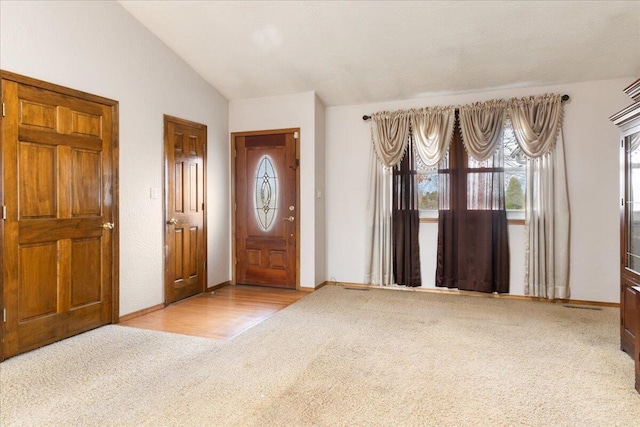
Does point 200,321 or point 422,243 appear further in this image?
point 422,243

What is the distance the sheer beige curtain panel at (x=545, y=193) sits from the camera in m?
4.39

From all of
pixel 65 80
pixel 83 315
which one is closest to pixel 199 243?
pixel 83 315

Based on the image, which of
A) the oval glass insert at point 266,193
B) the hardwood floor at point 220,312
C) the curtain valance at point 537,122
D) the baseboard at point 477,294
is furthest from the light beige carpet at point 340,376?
the curtain valance at point 537,122

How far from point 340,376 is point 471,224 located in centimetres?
295

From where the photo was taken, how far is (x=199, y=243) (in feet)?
16.1

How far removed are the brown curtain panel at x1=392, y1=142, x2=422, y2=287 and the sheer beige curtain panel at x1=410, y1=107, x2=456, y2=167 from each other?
170mm

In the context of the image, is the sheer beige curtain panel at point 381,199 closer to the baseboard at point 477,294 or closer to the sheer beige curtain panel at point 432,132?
the baseboard at point 477,294

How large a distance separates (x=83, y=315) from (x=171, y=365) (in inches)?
51.3

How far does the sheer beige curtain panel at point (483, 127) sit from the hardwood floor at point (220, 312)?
2.79m

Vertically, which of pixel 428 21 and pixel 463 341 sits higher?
pixel 428 21

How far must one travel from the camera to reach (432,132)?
486cm

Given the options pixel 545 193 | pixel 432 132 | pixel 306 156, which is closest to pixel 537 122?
pixel 545 193

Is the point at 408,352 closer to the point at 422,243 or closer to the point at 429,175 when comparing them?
the point at 422,243

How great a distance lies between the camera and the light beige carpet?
81.9 inches
